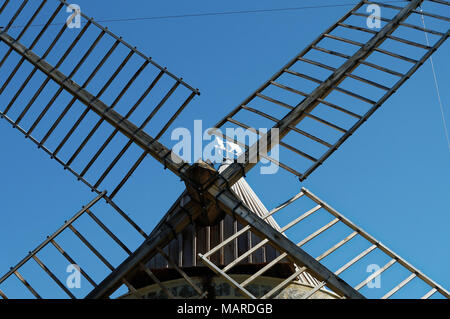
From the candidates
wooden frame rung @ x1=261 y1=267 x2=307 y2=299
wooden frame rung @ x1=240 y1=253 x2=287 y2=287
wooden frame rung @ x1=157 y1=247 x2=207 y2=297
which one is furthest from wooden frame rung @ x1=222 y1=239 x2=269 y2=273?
wooden frame rung @ x1=261 y1=267 x2=307 y2=299

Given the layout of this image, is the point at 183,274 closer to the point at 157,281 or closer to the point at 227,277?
the point at 157,281

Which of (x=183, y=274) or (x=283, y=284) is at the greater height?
(x=183, y=274)

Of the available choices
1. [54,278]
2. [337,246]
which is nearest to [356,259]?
[337,246]

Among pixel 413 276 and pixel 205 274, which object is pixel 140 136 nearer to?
pixel 205 274

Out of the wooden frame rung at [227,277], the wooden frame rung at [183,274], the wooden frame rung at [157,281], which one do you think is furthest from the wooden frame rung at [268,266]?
the wooden frame rung at [157,281]

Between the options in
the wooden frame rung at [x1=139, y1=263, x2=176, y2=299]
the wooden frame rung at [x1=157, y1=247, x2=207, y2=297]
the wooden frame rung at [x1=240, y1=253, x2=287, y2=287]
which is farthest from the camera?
the wooden frame rung at [x1=139, y1=263, x2=176, y2=299]

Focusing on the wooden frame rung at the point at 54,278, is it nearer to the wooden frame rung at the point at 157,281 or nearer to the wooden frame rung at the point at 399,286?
the wooden frame rung at the point at 157,281

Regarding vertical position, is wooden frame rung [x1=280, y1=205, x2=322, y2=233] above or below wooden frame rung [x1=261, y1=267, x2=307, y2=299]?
above

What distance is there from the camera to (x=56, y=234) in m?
12.3

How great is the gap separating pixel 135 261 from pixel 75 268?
83 cm

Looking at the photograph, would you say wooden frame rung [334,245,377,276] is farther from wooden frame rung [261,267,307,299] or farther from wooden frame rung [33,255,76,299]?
wooden frame rung [33,255,76,299]
